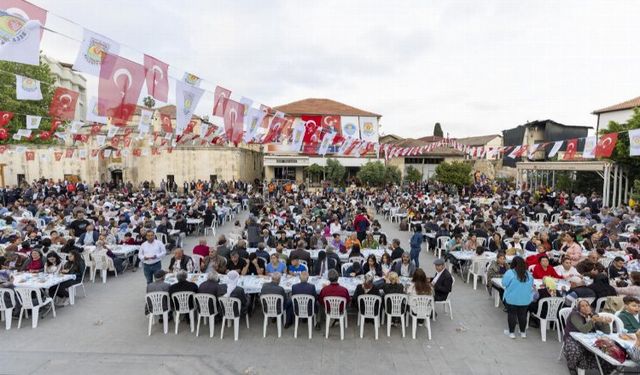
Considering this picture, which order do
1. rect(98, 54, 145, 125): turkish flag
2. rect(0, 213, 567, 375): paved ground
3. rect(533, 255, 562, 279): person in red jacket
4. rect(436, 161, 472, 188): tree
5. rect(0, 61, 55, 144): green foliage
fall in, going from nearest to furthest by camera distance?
rect(0, 213, 567, 375): paved ground → rect(533, 255, 562, 279): person in red jacket → rect(98, 54, 145, 125): turkish flag → rect(436, 161, 472, 188): tree → rect(0, 61, 55, 144): green foliage

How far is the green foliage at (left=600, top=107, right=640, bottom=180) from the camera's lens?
57.7ft

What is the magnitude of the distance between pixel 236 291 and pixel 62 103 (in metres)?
9.32

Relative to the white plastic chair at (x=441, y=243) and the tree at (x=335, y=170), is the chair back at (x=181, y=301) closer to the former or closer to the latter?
the white plastic chair at (x=441, y=243)

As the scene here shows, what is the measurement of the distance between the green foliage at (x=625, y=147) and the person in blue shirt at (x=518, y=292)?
1601 centimetres

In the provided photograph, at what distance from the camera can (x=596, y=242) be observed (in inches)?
395

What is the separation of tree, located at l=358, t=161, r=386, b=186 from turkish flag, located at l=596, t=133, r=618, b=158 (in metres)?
18.1

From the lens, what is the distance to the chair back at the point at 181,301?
6336 millimetres

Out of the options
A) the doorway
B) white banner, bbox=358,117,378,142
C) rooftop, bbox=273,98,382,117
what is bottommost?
the doorway

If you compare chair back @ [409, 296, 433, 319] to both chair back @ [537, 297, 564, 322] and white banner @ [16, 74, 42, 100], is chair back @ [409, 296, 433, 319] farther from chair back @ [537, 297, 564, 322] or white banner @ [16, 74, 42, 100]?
white banner @ [16, 74, 42, 100]

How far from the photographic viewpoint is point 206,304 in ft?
20.5

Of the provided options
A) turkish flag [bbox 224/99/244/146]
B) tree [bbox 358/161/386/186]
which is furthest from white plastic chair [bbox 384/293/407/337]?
tree [bbox 358/161/386/186]

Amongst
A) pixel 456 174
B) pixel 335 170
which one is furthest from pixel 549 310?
pixel 335 170

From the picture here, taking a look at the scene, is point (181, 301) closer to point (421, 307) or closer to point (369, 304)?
point (369, 304)

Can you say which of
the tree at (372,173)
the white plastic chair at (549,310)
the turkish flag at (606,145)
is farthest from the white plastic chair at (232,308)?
the tree at (372,173)
